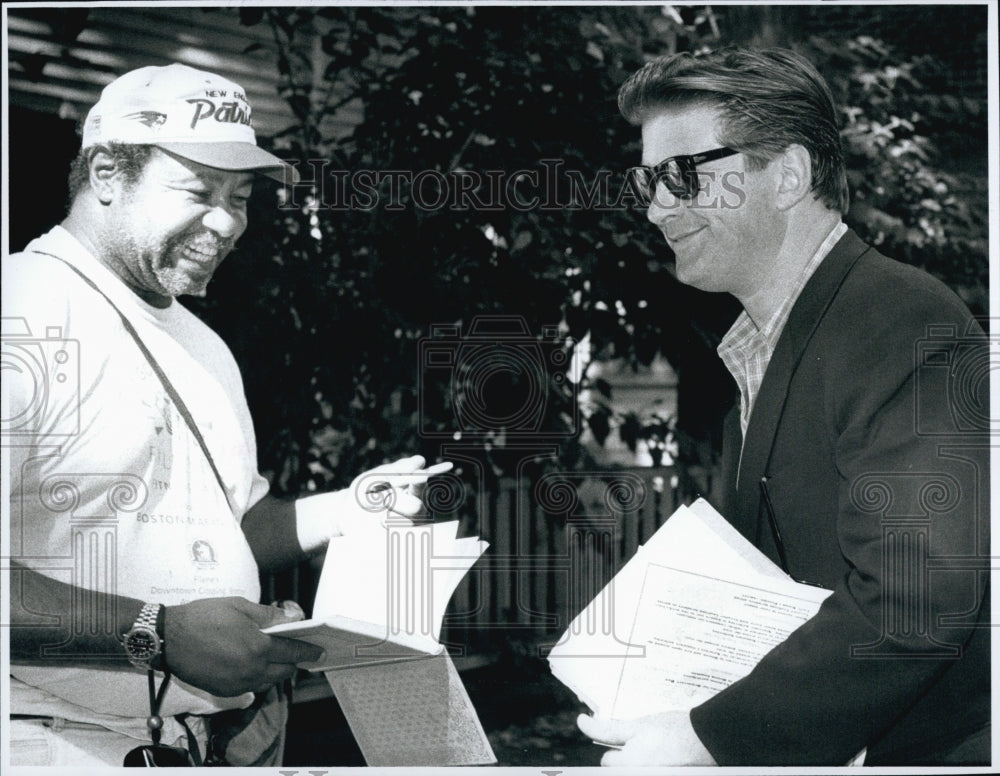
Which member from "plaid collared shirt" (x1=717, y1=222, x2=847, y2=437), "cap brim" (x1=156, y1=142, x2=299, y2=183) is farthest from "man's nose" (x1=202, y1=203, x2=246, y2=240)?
"plaid collared shirt" (x1=717, y1=222, x2=847, y2=437)

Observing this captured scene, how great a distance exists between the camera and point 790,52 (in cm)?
338

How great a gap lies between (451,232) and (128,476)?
3.78 feet

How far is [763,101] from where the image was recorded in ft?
10.6

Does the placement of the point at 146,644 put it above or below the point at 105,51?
below

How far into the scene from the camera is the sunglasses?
3.25m

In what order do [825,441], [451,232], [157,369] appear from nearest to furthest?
[825,441]
[157,369]
[451,232]

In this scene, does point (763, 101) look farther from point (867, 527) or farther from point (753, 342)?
point (867, 527)

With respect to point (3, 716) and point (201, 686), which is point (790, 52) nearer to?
point (201, 686)

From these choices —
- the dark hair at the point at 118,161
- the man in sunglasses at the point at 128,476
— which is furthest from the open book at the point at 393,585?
the dark hair at the point at 118,161

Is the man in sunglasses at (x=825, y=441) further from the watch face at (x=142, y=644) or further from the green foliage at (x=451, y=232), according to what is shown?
the watch face at (x=142, y=644)

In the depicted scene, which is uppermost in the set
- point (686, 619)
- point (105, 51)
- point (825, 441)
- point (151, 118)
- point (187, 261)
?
point (105, 51)

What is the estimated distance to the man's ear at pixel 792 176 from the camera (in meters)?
3.24

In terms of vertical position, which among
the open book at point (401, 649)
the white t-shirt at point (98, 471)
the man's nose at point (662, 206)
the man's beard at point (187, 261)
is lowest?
the open book at point (401, 649)

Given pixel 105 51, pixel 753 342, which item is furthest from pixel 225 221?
pixel 753 342
